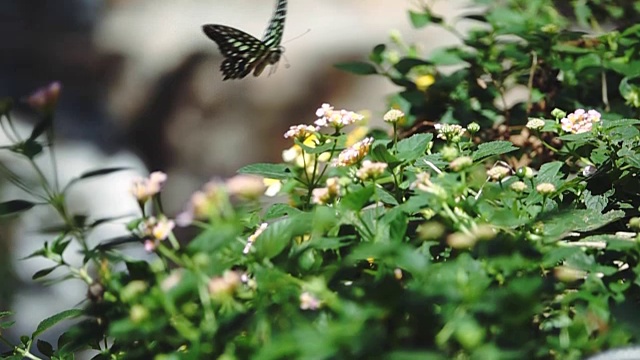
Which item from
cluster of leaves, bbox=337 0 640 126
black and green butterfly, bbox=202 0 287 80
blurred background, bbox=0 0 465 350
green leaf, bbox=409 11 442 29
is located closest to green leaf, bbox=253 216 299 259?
cluster of leaves, bbox=337 0 640 126

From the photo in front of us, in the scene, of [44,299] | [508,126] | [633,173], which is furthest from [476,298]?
[44,299]

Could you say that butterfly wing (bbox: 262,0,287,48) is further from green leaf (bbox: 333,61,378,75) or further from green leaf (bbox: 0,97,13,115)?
green leaf (bbox: 0,97,13,115)

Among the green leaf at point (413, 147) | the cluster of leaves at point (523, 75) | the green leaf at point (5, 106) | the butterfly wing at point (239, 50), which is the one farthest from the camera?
the butterfly wing at point (239, 50)

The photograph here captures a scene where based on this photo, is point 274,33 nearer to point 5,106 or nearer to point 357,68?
point 357,68

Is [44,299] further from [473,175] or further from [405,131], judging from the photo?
[473,175]

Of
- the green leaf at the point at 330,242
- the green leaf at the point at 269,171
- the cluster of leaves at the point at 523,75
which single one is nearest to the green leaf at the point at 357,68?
the cluster of leaves at the point at 523,75

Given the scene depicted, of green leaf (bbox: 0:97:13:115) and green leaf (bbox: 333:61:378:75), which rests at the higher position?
green leaf (bbox: 0:97:13:115)

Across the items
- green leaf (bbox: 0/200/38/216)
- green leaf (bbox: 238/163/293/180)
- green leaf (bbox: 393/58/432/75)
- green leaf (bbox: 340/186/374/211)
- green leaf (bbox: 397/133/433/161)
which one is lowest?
green leaf (bbox: 393/58/432/75)

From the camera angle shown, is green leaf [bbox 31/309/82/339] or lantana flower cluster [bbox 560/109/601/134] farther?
lantana flower cluster [bbox 560/109/601/134]

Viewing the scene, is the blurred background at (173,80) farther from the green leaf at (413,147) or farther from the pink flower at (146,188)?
the pink flower at (146,188)
